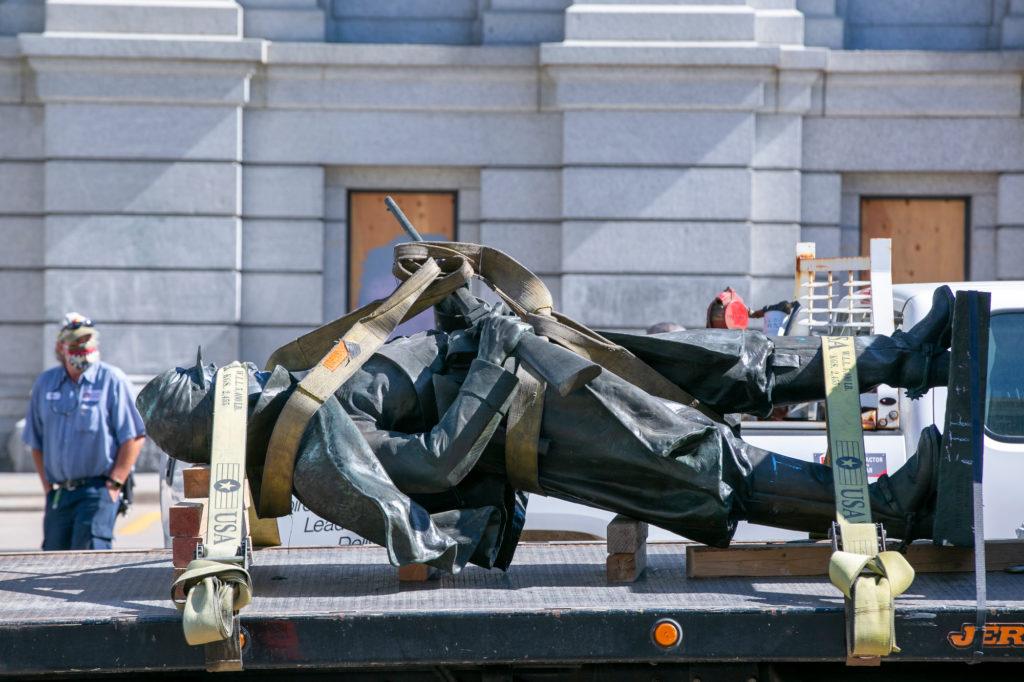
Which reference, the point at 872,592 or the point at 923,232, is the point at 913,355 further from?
the point at 923,232

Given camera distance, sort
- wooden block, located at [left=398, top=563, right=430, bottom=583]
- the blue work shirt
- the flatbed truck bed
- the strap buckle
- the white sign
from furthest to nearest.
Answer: the blue work shirt → the white sign → wooden block, located at [left=398, top=563, right=430, bottom=583] → the strap buckle → the flatbed truck bed

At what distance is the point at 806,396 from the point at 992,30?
1058cm

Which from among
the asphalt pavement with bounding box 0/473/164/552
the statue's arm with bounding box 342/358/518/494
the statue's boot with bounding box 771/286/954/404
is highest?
the statue's boot with bounding box 771/286/954/404

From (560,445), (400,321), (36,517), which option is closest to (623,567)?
(560,445)

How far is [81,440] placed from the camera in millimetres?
7219

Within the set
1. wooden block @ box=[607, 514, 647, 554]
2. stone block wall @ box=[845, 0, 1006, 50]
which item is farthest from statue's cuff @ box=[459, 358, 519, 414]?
stone block wall @ box=[845, 0, 1006, 50]

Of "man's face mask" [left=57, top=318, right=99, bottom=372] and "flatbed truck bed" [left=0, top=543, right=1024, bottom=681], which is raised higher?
"man's face mask" [left=57, top=318, right=99, bottom=372]

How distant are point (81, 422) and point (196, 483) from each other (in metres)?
3.69

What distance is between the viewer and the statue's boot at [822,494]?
375 centimetres

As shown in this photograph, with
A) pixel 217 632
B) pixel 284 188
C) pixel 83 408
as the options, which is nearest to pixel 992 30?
pixel 284 188

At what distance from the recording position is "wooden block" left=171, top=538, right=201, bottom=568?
3582mm

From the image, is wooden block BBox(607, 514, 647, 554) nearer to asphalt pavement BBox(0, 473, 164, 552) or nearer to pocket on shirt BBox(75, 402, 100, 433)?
pocket on shirt BBox(75, 402, 100, 433)

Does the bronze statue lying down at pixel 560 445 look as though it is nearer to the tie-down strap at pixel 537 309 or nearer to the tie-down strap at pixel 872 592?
the tie-down strap at pixel 537 309

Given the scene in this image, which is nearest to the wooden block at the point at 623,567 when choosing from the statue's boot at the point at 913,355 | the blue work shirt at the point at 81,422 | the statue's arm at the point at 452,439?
the statue's arm at the point at 452,439
